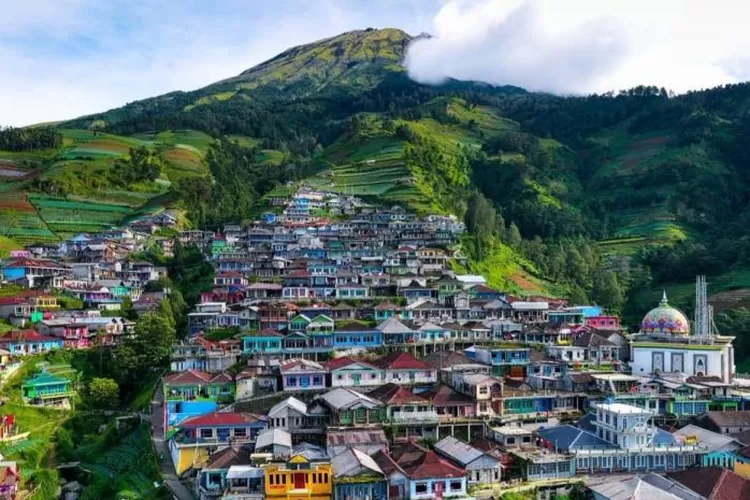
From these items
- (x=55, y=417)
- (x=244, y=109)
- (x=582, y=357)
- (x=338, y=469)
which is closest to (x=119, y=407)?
(x=55, y=417)

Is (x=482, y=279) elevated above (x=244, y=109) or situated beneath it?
situated beneath

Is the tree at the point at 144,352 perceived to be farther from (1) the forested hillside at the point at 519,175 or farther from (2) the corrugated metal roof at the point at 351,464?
(1) the forested hillside at the point at 519,175

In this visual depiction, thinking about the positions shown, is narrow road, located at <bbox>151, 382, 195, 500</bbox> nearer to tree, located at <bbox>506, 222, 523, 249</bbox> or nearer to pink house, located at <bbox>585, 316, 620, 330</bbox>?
pink house, located at <bbox>585, 316, 620, 330</bbox>

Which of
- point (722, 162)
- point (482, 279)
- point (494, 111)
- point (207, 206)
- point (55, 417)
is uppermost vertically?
point (494, 111)

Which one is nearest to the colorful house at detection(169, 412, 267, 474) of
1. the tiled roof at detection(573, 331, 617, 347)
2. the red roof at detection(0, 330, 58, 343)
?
the red roof at detection(0, 330, 58, 343)

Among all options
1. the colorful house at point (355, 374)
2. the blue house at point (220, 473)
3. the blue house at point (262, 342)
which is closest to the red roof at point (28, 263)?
the blue house at point (262, 342)

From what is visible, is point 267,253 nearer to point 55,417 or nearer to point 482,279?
point 482,279

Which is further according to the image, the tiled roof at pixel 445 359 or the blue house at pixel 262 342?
the blue house at pixel 262 342
